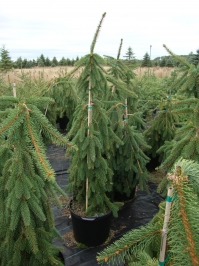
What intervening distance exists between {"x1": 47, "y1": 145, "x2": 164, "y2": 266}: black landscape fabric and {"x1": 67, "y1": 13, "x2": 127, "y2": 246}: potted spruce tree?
187 mm

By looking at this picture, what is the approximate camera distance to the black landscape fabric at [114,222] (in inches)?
138

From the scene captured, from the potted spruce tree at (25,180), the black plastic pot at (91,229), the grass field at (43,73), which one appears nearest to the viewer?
the potted spruce tree at (25,180)

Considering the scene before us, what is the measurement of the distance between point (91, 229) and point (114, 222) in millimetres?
925

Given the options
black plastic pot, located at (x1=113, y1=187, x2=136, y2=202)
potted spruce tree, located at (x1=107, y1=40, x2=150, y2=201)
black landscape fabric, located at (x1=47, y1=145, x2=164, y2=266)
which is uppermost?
potted spruce tree, located at (x1=107, y1=40, x2=150, y2=201)

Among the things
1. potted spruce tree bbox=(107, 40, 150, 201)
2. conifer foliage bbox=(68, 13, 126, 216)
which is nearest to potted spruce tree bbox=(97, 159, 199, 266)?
conifer foliage bbox=(68, 13, 126, 216)

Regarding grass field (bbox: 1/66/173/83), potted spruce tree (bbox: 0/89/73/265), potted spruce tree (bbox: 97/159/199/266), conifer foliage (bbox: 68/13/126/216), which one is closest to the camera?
potted spruce tree (bbox: 97/159/199/266)

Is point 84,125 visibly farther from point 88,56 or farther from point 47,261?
point 47,261

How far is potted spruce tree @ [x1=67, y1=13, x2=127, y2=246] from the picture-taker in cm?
310

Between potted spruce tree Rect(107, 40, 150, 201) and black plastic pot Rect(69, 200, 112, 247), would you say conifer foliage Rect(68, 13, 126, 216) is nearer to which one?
black plastic pot Rect(69, 200, 112, 247)

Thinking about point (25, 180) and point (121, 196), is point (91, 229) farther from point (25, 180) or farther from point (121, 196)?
point (25, 180)

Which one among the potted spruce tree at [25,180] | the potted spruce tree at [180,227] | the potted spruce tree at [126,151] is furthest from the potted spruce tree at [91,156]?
the potted spruce tree at [180,227]

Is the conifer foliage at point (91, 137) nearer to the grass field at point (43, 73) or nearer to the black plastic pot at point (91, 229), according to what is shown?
the black plastic pot at point (91, 229)

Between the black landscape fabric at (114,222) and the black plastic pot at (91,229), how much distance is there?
0.12 m

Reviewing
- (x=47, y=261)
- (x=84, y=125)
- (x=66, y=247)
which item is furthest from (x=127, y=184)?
(x=47, y=261)
